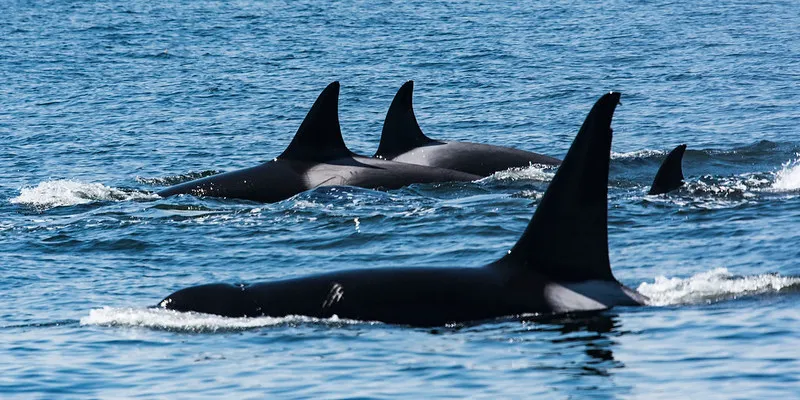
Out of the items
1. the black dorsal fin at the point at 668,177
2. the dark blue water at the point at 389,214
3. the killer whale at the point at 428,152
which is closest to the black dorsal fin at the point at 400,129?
the killer whale at the point at 428,152

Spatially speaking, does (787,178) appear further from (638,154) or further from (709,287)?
(709,287)

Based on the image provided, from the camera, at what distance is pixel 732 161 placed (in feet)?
87.0

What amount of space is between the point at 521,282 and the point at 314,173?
34.3 feet

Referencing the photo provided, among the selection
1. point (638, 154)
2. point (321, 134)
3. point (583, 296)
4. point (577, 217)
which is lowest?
point (583, 296)

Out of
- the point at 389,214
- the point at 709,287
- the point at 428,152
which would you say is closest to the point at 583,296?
the point at 709,287

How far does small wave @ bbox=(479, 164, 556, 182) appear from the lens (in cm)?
2434

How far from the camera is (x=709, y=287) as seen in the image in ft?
48.5

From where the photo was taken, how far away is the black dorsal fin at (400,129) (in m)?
25.4

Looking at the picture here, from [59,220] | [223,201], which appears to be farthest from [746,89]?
[59,220]

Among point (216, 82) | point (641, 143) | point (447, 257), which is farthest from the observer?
point (216, 82)

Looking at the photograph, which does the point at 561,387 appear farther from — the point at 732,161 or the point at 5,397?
the point at 732,161

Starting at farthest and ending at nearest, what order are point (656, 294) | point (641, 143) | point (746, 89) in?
point (746, 89) → point (641, 143) → point (656, 294)

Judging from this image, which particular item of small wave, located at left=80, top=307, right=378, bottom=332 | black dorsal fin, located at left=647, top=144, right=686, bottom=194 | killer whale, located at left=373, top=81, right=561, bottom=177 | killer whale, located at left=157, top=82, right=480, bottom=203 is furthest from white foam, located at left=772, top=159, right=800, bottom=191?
small wave, located at left=80, top=307, right=378, bottom=332

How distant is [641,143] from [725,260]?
1380 cm
